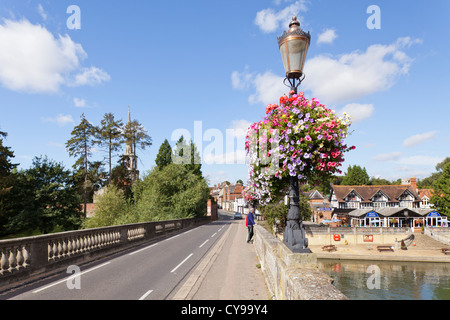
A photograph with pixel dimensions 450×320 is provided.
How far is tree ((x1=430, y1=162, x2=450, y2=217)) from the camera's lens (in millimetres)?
53344

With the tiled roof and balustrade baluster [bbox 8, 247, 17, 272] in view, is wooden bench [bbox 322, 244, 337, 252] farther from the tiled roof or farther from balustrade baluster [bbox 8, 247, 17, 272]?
balustrade baluster [bbox 8, 247, 17, 272]

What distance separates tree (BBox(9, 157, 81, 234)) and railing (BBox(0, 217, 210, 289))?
27739 millimetres

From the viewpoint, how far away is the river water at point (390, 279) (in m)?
28.3

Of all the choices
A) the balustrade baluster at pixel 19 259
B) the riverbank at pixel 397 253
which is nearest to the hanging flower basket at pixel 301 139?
the balustrade baluster at pixel 19 259

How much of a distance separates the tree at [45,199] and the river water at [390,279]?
115 feet

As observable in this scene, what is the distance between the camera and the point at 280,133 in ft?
18.2

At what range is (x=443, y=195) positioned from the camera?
181 feet

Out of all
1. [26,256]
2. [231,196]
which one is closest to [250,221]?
[26,256]

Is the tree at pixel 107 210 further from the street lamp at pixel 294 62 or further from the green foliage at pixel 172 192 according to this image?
the street lamp at pixel 294 62

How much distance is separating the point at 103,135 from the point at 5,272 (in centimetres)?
4440

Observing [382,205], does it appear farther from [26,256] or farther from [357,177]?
[26,256]

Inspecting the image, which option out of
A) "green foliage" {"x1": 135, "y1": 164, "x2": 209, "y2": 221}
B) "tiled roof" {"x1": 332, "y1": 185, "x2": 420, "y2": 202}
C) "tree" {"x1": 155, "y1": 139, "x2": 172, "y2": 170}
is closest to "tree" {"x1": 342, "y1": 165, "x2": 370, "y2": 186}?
"tiled roof" {"x1": 332, "y1": 185, "x2": 420, "y2": 202}
